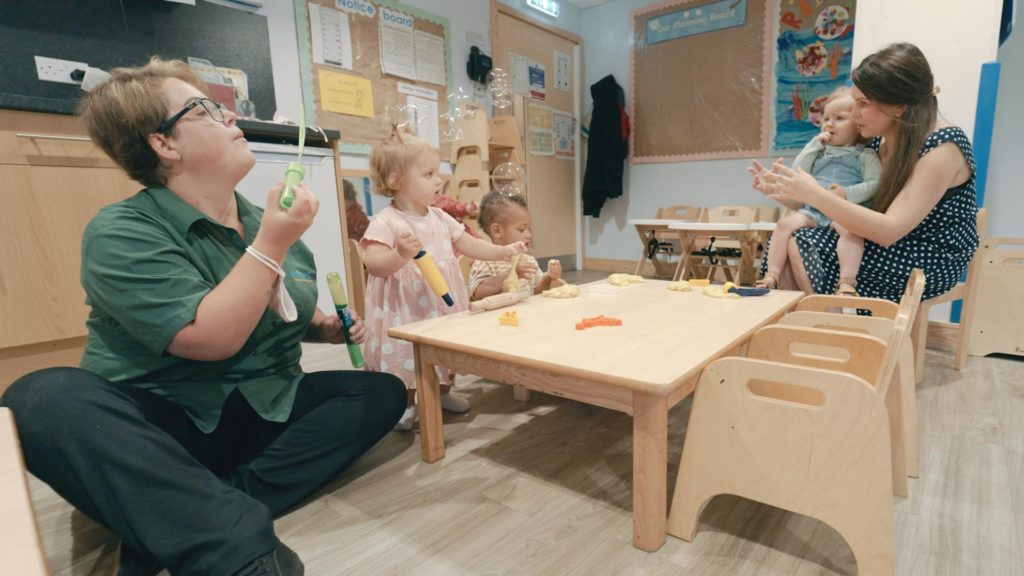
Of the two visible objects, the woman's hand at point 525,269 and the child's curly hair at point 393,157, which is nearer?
the child's curly hair at point 393,157

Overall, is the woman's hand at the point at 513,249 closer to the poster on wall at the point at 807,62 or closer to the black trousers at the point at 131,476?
A: the black trousers at the point at 131,476

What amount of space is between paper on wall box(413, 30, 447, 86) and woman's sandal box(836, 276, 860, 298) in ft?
8.68

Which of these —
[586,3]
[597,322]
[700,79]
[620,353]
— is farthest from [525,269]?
[586,3]

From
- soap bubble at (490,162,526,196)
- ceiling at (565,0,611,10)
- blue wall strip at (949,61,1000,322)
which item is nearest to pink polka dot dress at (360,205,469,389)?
blue wall strip at (949,61,1000,322)

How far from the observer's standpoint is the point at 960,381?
65.6 inches

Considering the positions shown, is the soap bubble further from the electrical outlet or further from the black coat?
the electrical outlet

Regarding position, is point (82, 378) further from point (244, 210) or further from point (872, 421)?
point (872, 421)

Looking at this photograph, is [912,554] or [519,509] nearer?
[912,554]

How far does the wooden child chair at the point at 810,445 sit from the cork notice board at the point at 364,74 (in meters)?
2.56

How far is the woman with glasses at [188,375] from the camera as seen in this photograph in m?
0.72

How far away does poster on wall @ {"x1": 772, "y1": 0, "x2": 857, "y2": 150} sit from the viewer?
129 inches

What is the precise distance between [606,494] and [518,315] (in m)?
0.45

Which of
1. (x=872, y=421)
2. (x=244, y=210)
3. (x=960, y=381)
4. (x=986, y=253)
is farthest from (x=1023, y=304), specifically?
(x=244, y=210)

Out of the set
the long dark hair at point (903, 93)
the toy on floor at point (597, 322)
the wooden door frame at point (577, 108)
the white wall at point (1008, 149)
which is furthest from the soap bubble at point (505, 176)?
the white wall at point (1008, 149)
